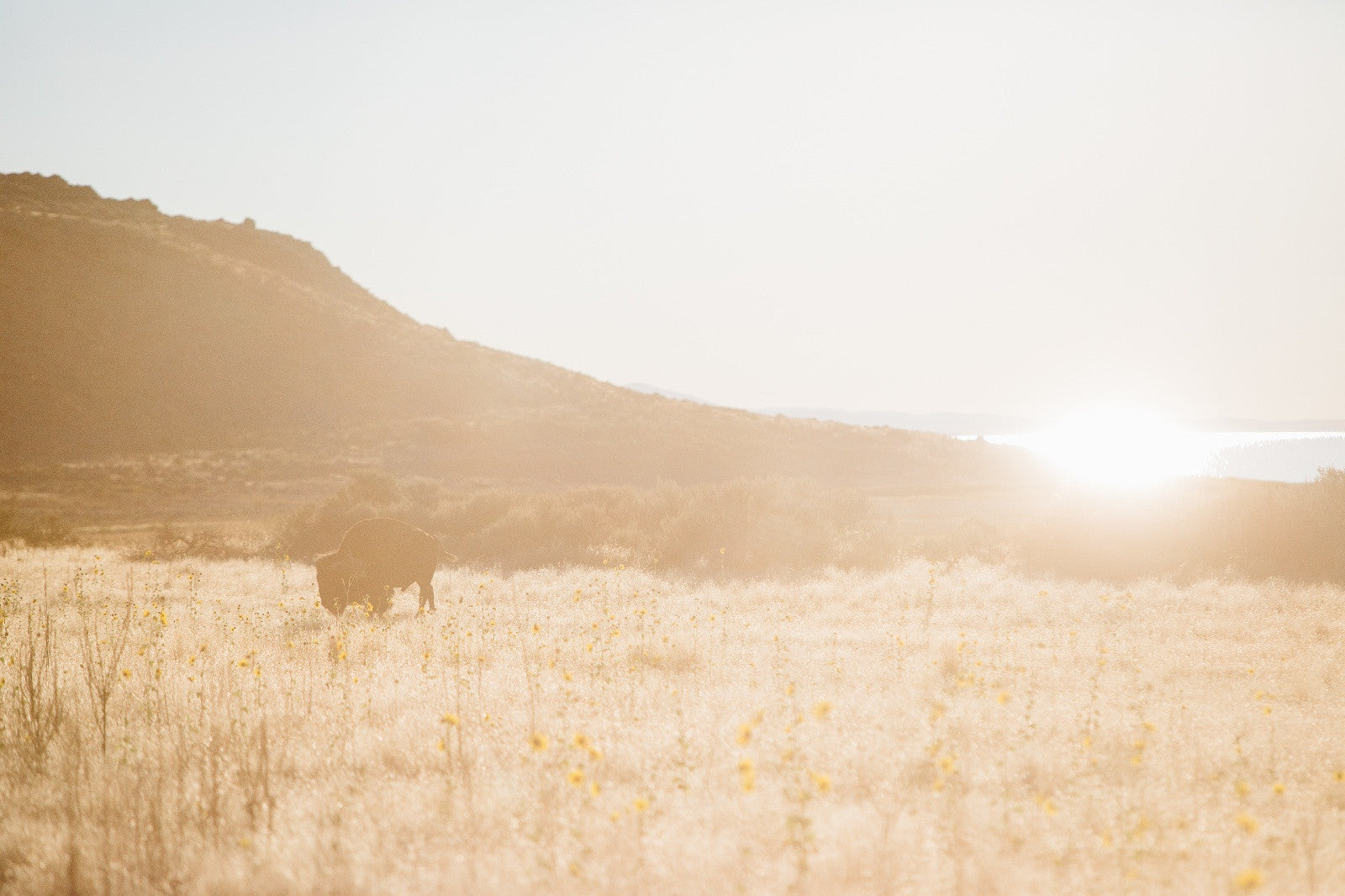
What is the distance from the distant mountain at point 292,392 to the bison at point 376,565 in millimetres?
27806

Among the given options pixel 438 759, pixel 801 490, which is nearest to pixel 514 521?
pixel 801 490

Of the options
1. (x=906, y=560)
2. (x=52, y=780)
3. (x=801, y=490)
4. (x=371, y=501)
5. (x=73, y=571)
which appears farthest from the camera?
(x=371, y=501)

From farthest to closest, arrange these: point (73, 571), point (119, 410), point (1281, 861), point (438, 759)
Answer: point (119, 410), point (73, 571), point (438, 759), point (1281, 861)

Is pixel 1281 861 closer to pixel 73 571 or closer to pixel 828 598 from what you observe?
pixel 828 598

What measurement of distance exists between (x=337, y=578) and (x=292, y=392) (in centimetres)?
4543

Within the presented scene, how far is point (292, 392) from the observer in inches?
2047

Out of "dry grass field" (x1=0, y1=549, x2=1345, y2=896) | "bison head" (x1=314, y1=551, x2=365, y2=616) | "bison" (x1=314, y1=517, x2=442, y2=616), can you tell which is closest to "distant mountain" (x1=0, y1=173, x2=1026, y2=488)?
"bison" (x1=314, y1=517, x2=442, y2=616)

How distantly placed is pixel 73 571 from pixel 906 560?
14.4 meters

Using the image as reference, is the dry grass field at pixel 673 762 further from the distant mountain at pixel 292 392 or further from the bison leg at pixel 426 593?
the distant mountain at pixel 292 392

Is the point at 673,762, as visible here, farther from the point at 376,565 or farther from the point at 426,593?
the point at 376,565

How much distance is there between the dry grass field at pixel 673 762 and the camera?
386 cm

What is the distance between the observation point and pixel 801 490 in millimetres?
20047

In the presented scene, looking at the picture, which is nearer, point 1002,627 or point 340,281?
point 1002,627

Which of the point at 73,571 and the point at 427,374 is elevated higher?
the point at 427,374
